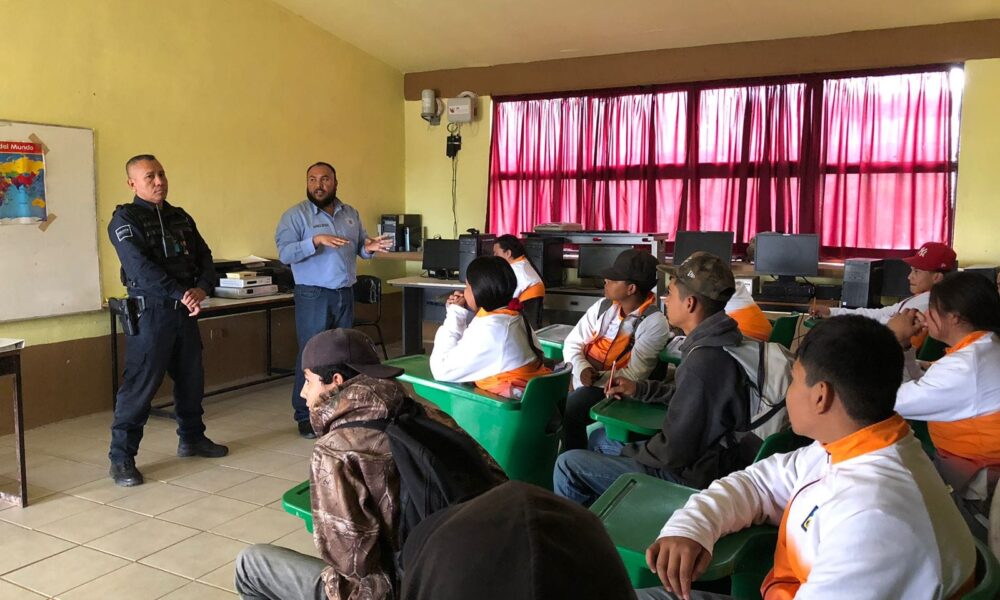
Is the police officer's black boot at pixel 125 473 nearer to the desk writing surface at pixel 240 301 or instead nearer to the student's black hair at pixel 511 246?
the desk writing surface at pixel 240 301

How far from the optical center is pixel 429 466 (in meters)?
1.25

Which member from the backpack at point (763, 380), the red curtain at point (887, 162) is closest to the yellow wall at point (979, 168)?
the red curtain at point (887, 162)

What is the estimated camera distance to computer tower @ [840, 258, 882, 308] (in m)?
5.02

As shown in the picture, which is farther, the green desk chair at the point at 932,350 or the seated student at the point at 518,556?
the green desk chair at the point at 932,350

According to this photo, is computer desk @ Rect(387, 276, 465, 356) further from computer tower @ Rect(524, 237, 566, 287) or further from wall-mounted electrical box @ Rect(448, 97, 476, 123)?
wall-mounted electrical box @ Rect(448, 97, 476, 123)

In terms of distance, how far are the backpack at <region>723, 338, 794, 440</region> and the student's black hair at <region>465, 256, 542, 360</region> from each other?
1043 mm

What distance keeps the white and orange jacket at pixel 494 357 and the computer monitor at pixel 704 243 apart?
3177 millimetres

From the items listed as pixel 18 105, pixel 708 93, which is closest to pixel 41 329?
pixel 18 105

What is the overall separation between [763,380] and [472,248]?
4343 millimetres

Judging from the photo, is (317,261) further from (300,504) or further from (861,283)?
(861,283)

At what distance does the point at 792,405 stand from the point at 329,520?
864 millimetres

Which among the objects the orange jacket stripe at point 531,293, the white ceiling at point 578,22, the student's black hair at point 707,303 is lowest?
the orange jacket stripe at point 531,293

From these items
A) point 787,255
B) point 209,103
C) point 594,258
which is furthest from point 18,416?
point 787,255

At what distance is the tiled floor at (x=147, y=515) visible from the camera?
2572 millimetres
